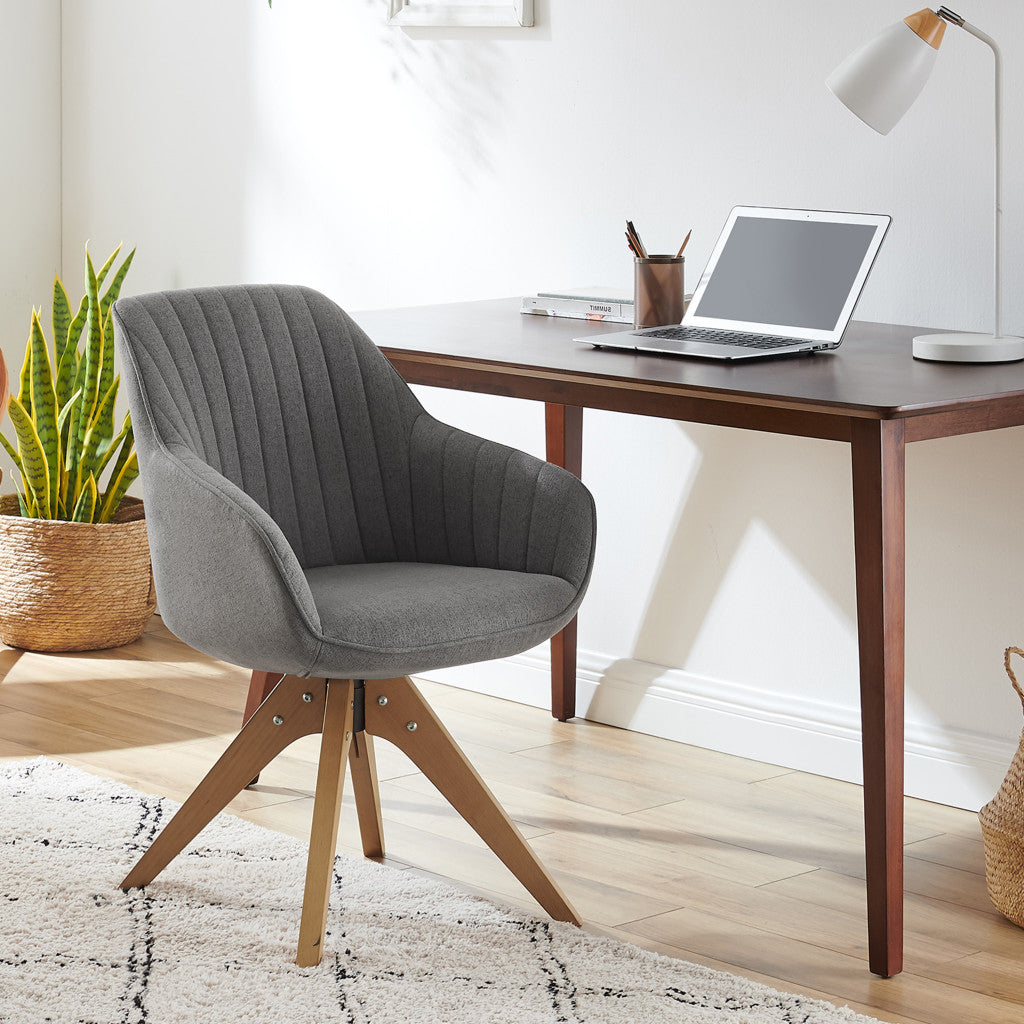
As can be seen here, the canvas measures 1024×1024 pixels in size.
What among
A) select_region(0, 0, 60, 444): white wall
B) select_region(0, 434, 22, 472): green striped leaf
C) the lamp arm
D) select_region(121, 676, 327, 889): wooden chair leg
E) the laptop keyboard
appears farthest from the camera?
select_region(0, 0, 60, 444): white wall

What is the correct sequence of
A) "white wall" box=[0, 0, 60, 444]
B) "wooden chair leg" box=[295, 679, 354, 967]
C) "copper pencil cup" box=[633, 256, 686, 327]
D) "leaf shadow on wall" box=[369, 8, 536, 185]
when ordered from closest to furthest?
1. "wooden chair leg" box=[295, 679, 354, 967]
2. "copper pencil cup" box=[633, 256, 686, 327]
3. "leaf shadow on wall" box=[369, 8, 536, 185]
4. "white wall" box=[0, 0, 60, 444]

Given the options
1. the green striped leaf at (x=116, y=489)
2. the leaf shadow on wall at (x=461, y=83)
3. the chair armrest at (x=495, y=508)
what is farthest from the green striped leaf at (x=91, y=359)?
the chair armrest at (x=495, y=508)

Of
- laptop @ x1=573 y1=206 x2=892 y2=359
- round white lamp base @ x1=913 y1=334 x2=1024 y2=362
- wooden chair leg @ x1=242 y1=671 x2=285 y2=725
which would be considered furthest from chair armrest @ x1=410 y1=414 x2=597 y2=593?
round white lamp base @ x1=913 y1=334 x2=1024 y2=362

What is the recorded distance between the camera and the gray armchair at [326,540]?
1.90 metres

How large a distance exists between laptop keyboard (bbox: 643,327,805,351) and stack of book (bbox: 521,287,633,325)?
22 cm

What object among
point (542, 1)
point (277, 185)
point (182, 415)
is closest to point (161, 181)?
point (277, 185)

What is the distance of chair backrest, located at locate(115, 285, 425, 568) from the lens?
2178 mm

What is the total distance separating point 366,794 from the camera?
231 cm

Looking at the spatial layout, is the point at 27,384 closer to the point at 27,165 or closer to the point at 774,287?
the point at 27,165

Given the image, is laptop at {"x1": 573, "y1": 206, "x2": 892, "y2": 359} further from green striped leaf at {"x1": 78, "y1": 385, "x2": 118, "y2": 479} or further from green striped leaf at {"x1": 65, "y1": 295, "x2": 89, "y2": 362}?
green striped leaf at {"x1": 65, "y1": 295, "x2": 89, "y2": 362}

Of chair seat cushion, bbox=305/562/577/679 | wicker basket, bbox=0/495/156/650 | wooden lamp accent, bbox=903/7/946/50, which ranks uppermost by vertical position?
wooden lamp accent, bbox=903/7/946/50

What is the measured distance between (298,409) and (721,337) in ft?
2.02

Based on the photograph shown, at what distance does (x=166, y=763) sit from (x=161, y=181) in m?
1.57

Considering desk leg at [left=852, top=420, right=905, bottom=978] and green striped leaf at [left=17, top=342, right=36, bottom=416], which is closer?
desk leg at [left=852, top=420, right=905, bottom=978]
